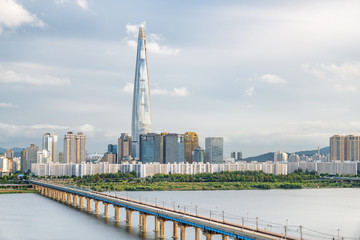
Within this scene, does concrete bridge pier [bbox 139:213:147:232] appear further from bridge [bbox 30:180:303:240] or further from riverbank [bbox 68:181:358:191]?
riverbank [bbox 68:181:358:191]

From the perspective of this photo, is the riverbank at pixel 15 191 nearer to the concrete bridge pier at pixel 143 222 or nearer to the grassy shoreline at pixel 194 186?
the grassy shoreline at pixel 194 186

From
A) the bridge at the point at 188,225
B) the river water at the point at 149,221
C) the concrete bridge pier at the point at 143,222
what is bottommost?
the river water at the point at 149,221

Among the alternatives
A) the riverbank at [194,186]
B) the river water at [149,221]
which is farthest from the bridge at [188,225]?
the riverbank at [194,186]

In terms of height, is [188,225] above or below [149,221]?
above

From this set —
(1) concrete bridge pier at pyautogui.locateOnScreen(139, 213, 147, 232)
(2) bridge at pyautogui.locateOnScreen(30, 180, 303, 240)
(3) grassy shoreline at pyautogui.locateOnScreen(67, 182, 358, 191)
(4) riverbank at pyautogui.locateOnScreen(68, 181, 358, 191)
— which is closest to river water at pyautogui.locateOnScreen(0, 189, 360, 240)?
(1) concrete bridge pier at pyautogui.locateOnScreen(139, 213, 147, 232)

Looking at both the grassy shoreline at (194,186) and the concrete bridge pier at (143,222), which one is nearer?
the concrete bridge pier at (143,222)

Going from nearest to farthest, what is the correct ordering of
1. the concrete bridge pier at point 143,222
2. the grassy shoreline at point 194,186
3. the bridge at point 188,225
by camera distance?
1. the bridge at point 188,225
2. the concrete bridge pier at point 143,222
3. the grassy shoreline at point 194,186

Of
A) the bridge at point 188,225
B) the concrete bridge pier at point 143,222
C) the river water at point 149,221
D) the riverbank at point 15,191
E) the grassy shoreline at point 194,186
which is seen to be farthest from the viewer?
the grassy shoreline at point 194,186

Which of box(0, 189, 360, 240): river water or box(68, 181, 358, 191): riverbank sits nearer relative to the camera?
box(0, 189, 360, 240): river water

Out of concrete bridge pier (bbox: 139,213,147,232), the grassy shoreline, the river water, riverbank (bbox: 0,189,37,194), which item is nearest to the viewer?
the river water

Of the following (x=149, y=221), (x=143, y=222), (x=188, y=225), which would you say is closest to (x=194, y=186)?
(x=149, y=221)

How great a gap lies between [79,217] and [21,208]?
15.0m

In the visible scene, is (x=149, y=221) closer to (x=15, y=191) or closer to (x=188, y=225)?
(x=188, y=225)

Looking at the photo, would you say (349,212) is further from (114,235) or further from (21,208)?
(21,208)
